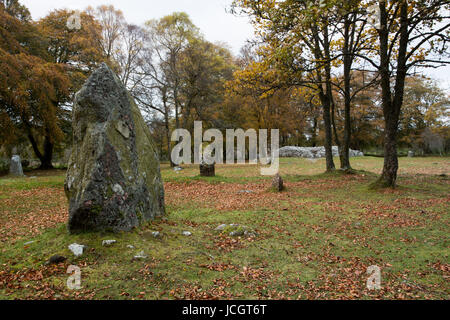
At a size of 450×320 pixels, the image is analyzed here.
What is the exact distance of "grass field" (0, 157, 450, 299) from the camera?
3.72 m

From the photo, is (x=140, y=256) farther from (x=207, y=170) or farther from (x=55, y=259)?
(x=207, y=170)

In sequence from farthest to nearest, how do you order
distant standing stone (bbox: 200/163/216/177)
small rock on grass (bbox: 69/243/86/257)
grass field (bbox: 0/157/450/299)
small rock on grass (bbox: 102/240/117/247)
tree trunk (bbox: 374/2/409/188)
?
distant standing stone (bbox: 200/163/216/177), tree trunk (bbox: 374/2/409/188), small rock on grass (bbox: 102/240/117/247), small rock on grass (bbox: 69/243/86/257), grass field (bbox: 0/157/450/299)

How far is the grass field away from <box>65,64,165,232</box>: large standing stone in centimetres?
36

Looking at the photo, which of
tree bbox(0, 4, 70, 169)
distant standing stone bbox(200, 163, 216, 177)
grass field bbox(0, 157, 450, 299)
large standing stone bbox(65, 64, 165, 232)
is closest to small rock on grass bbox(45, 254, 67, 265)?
grass field bbox(0, 157, 450, 299)

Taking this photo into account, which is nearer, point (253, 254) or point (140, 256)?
point (140, 256)

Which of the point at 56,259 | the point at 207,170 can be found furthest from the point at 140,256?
the point at 207,170

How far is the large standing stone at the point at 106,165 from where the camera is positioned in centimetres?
503

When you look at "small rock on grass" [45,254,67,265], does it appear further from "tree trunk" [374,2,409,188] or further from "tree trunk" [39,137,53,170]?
"tree trunk" [39,137,53,170]

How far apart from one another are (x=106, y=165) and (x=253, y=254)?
3.27m

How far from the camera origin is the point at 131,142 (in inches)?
233

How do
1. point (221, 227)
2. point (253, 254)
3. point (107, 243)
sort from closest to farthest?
point (107, 243) → point (253, 254) → point (221, 227)

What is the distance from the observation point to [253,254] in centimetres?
506

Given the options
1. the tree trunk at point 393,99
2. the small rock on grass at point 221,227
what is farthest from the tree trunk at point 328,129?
the small rock on grass at point 221,227

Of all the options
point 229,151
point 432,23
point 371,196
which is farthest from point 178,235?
point 229,151
